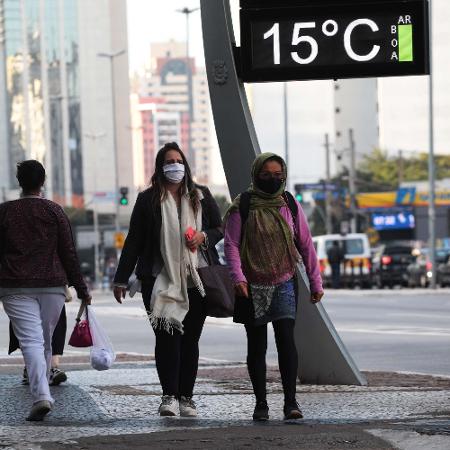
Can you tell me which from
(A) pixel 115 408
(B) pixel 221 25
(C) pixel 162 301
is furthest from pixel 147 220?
(B) pixel 221 25

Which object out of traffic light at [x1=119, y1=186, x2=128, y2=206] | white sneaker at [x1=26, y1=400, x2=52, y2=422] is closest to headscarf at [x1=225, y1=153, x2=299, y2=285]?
white sneaker at [x1=26, y1=400, x2=52, y2=422]

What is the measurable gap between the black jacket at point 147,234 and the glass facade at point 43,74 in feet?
520

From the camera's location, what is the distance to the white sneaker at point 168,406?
10023 millimetres

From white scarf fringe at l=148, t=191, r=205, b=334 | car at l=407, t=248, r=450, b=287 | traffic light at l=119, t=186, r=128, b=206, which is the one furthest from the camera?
traffic light at l=119, t=186, r=128, b=206

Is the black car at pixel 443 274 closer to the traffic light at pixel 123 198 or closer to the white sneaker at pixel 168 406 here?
the traffic light at pixel 123 198

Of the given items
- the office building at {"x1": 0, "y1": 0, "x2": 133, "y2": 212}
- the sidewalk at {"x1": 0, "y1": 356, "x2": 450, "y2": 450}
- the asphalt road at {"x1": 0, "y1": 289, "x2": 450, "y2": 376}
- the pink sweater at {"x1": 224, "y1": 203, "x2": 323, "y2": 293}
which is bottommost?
the asphalt road at {"x1": 0, "y1": 289, "x2": 450, "y2": 376}

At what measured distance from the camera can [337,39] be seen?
481 inches

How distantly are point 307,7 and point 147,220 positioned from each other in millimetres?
2688

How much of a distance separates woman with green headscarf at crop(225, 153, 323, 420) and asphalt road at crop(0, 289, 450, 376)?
5143 millimetres

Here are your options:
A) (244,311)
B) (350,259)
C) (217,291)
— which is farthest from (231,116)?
(350,259)

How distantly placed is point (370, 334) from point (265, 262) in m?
13.0

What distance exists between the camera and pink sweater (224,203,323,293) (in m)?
9.92

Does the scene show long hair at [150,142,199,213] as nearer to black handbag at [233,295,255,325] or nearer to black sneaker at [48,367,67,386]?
black handbag at [233,295,255,325]

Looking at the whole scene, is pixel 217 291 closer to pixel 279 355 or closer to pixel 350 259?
pixel 279 355
